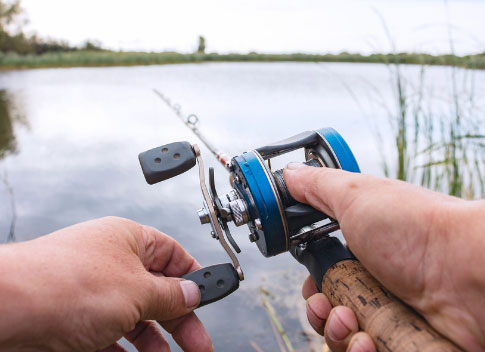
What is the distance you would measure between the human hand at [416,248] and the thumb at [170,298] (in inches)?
18.2

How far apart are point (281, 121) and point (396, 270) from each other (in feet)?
21.1

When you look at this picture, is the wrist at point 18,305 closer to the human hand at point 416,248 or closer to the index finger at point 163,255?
the index finger at point 163,255

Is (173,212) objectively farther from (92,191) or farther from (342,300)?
(342,300)

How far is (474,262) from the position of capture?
40.7 inches

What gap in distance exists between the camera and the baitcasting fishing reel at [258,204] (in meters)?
1.40

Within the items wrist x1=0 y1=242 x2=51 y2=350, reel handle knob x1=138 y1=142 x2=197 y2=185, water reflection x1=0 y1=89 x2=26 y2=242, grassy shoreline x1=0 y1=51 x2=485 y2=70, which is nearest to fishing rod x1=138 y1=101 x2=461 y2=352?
reel handle knob x1=138 y1=142 x2=197 y2=185

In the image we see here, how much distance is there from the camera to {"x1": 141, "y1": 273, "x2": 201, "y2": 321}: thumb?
4.24 feet

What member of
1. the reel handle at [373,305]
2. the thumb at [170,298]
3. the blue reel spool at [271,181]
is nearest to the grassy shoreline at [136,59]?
the blue reel spool at [271,181]

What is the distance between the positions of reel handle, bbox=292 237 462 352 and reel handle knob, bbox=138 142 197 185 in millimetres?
543

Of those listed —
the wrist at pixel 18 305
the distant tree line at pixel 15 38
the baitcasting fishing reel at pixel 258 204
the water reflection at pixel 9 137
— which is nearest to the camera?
the wrist at pixel 18 305

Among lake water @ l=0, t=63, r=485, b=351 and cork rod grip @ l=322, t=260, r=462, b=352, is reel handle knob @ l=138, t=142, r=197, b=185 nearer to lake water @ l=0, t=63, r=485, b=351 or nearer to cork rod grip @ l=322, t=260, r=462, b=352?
cork rod grip @ l=322, t=260, r=462, b=352

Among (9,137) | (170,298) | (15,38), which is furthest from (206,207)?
(15,38)

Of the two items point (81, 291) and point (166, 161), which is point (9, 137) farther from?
point (81, 291)

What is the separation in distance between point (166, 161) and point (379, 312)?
0.84 meters
